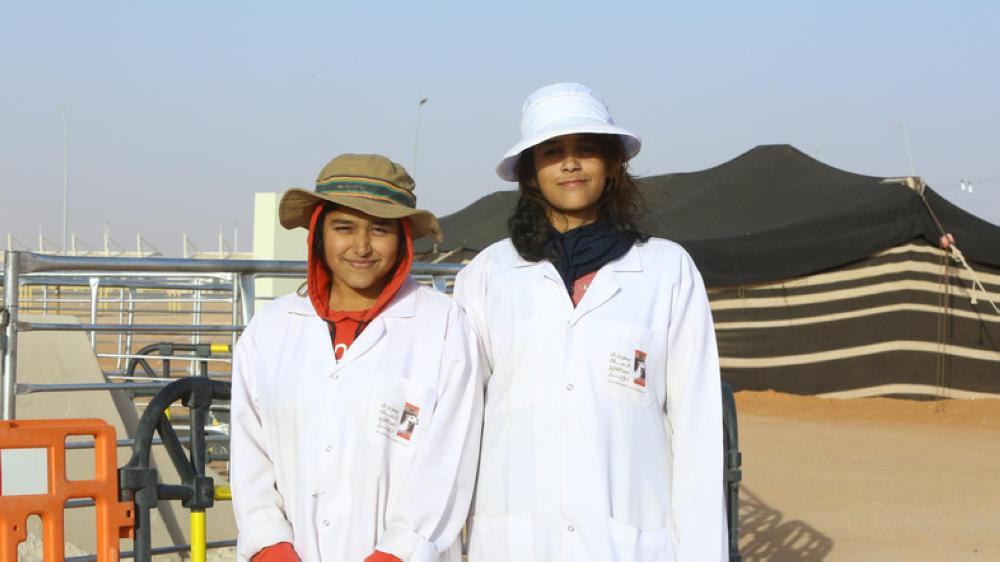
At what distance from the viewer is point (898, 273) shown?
45.1ft

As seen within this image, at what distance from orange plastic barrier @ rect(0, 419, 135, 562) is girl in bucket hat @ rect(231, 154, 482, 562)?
280 mm

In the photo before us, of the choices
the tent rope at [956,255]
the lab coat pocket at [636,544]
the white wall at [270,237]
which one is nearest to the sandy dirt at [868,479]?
the tent rope at [956,255]

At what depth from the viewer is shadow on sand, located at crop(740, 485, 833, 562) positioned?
6.68m

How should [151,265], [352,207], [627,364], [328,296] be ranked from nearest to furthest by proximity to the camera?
[627,364] → [352,207] → [328,296] → [151,265]

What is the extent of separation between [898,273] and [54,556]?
40.1 feet

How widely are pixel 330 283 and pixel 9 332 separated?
1.67m

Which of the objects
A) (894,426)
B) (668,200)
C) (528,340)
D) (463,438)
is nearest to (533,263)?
(528,340)

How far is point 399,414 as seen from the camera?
289 cm

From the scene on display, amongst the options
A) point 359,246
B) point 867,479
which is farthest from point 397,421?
point 867,479

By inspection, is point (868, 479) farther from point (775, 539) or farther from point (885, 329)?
point (885, 329)

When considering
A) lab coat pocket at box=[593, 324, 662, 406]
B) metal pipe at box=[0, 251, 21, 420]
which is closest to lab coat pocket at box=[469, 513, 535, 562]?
lab coat pocket at box=[593, 324, 662, 406]

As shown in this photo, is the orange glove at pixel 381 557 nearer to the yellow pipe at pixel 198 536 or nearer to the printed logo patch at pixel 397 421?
the printed logo patch at pixel 397 421

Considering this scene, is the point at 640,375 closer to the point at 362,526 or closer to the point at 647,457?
the point at 647,457

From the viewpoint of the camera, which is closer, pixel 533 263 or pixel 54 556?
pixel 54 556
